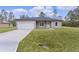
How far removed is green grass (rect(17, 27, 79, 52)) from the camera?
2809 millimetres

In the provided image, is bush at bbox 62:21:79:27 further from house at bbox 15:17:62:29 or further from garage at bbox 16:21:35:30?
garage at bbox 16:21:35:30

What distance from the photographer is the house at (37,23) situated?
9.39 feet

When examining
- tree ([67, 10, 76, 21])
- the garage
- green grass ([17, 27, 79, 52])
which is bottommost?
green grass ([17, 27, 79, 52])

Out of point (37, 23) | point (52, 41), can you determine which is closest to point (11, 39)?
point (37, 23)

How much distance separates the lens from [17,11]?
2828mm

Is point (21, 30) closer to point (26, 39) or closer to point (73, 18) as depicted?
point (26, 39)

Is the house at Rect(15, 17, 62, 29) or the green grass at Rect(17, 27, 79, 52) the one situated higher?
the house at Rect(15, 17, 62, 29)

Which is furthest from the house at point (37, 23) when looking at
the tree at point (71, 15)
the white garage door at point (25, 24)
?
the tree at point (71, 15)

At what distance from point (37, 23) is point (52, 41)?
333 millimetres

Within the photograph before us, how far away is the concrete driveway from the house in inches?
3.4

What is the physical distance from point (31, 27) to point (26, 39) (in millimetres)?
188

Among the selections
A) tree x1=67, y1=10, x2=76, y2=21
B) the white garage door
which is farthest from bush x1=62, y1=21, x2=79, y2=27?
the white garage door
